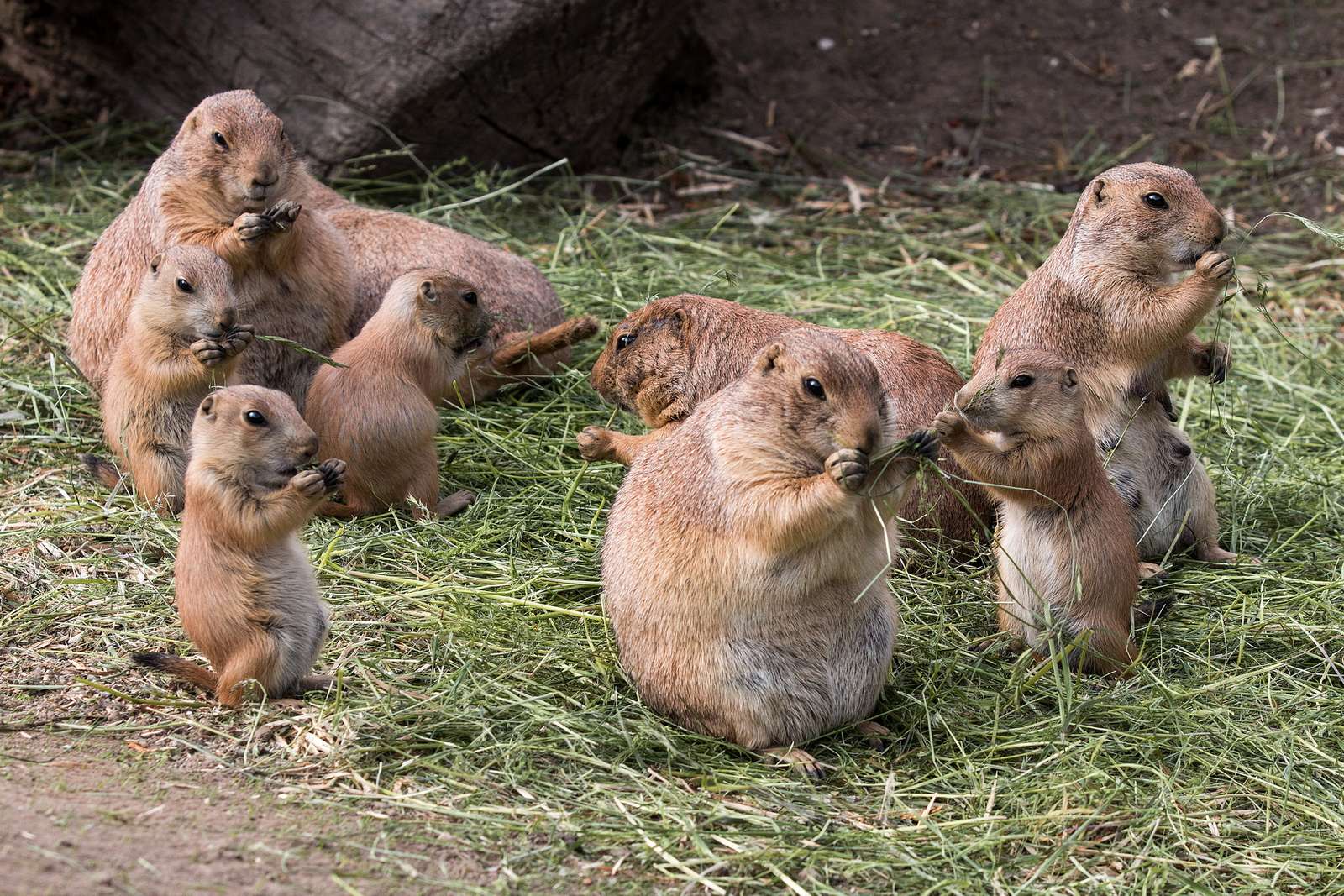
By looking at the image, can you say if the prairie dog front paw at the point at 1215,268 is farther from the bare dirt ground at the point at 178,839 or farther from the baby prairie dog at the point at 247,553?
the bare dirt ground at the point at 178,839

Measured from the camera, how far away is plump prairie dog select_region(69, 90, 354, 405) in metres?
7.38

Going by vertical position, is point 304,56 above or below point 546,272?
above

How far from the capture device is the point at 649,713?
5461 mm

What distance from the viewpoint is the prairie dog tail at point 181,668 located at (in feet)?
17.3

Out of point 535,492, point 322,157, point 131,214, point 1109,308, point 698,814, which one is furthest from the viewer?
point 322,157

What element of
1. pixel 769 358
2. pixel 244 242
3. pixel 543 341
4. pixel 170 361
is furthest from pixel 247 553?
pixel 543 341

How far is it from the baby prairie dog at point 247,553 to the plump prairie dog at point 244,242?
7.19 feet

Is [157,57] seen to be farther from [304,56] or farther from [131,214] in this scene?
[131,214]

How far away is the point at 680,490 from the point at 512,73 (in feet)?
20.6

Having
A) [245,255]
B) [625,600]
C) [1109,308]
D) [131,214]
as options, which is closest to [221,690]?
[625,600]

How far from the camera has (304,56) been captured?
10367 millimetres

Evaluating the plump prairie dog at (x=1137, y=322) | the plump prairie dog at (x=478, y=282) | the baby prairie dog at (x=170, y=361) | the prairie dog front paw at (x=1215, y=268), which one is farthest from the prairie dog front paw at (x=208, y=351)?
the prairie dog front paw at (x=1215, y=268)

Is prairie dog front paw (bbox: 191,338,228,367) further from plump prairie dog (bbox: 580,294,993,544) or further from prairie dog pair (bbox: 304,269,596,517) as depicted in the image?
plump prairie dog (bbox: 580,294,993,544)

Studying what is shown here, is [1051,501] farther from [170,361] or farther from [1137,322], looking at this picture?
[170,361]
